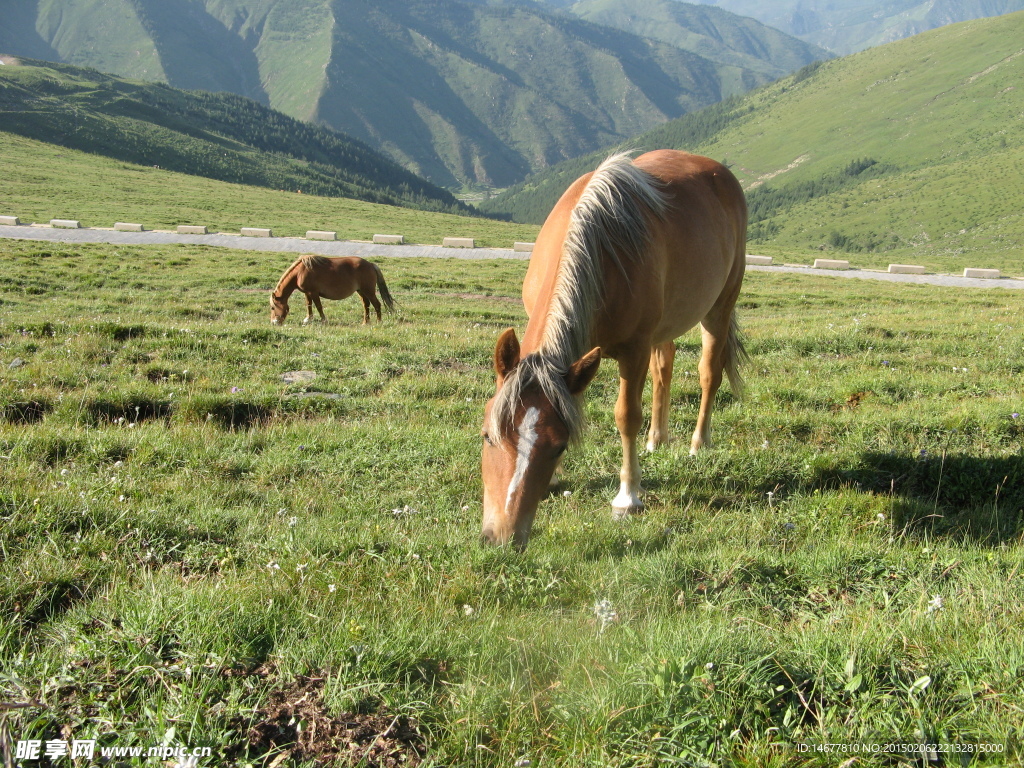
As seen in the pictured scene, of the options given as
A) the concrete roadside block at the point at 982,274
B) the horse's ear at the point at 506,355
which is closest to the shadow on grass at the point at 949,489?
the horse's ear at the point at 506,355

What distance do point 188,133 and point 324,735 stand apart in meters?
169

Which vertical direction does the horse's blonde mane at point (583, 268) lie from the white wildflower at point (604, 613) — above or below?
above

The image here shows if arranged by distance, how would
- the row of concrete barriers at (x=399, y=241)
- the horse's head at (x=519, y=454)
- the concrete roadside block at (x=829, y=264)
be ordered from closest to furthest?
the horse's head at (x=519, y=454)
the row of concrete barriers at (x=399, y=241)
the concrete roadside block at (x=829, y=264)

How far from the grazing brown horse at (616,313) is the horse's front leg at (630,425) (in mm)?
11

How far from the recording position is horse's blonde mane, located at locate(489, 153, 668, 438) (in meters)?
4.19

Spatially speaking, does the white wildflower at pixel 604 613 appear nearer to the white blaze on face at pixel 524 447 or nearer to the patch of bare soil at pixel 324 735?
the white blaze on face at pixel 524 447

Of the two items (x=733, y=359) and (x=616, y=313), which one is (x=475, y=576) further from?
(x=733, y=359)

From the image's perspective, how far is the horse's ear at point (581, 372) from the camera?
13.9ft

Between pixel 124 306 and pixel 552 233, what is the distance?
539 inches

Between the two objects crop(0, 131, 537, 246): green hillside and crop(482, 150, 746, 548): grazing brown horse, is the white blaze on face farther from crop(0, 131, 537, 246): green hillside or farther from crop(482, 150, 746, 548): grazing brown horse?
crop(0, 131, 537, 246): green hillside

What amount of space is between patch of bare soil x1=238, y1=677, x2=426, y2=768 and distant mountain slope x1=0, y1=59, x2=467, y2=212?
13396 cm

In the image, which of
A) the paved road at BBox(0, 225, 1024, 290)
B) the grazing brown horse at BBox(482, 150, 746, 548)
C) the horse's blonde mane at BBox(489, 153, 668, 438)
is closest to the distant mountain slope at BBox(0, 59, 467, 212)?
the paved road at BBox(0, 225, 1024, 290)

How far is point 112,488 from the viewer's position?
15.0ft

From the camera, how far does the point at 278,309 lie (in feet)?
55.8
